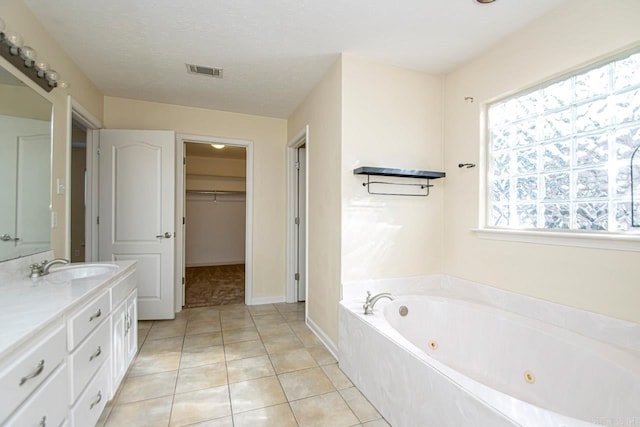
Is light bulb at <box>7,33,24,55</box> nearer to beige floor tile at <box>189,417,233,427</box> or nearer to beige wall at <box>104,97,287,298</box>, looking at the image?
beige wall at <box>104,97,287,298</box>

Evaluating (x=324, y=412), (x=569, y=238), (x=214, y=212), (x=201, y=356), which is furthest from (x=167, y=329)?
(x=214, y=212)

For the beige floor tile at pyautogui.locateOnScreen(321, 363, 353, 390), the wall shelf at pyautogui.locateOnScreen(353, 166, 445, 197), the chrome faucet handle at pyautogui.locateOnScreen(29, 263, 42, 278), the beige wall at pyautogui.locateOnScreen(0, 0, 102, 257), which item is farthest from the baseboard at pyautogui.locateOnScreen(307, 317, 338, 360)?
the beige wall at pyautogui.locateOnScreen(0, 0, 102, 257)

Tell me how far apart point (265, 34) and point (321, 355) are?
8.08 feet

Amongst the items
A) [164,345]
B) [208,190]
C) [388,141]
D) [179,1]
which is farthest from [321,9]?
[208,190]

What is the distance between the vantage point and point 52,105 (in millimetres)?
2000

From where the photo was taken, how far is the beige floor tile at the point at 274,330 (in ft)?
8.87

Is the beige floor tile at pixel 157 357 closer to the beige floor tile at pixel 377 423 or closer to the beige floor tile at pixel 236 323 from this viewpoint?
the beige floor tile at pixel 236 323

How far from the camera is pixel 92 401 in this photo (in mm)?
1358

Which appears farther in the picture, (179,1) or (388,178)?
(388,178)

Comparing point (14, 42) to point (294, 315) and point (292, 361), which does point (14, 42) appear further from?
point (294, 315)

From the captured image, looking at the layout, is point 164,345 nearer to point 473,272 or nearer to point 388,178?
point 388,178

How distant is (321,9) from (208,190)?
4.85 m

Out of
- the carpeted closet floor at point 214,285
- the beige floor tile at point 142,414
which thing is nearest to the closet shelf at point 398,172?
the beige floor tile at point 142,414

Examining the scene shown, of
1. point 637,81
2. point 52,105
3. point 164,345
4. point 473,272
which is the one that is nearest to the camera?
point 637,81
